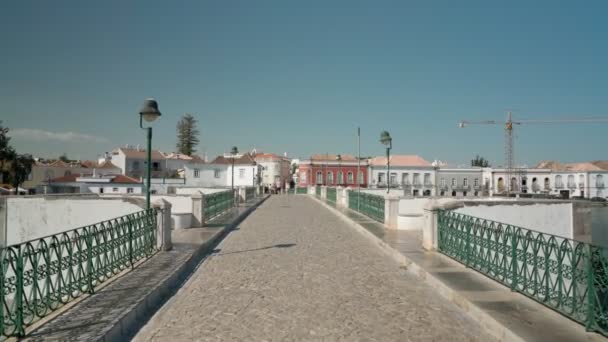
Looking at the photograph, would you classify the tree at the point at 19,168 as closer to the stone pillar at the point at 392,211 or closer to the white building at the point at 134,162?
the white building at the point at 134,162

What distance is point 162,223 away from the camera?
9930mm

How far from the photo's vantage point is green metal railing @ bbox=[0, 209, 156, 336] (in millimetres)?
4387

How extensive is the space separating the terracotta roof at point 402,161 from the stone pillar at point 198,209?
201 ft

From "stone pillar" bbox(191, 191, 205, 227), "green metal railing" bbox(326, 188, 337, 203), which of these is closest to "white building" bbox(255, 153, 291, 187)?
"green metal railing" bbox(326, 188, 337, 203)

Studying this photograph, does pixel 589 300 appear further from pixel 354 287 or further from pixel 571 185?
pixel 571 185

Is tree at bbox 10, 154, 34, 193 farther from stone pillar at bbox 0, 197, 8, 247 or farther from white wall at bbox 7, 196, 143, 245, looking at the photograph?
white wall at bbox 7, 196, 143, 245

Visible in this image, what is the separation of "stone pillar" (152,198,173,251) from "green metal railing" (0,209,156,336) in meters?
0.82

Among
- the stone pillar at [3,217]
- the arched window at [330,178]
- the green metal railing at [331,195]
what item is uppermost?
the arched window at [330,178]

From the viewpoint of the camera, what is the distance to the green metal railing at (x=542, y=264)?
15.3ft

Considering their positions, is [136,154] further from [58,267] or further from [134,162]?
[58,267]

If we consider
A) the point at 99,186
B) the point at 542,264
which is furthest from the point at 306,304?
the point at 99,186

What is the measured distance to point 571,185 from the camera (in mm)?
76312

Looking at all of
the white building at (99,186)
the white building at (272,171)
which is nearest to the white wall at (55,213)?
the white building at (99,186)

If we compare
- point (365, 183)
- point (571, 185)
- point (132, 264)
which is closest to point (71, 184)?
point (365, 183)
